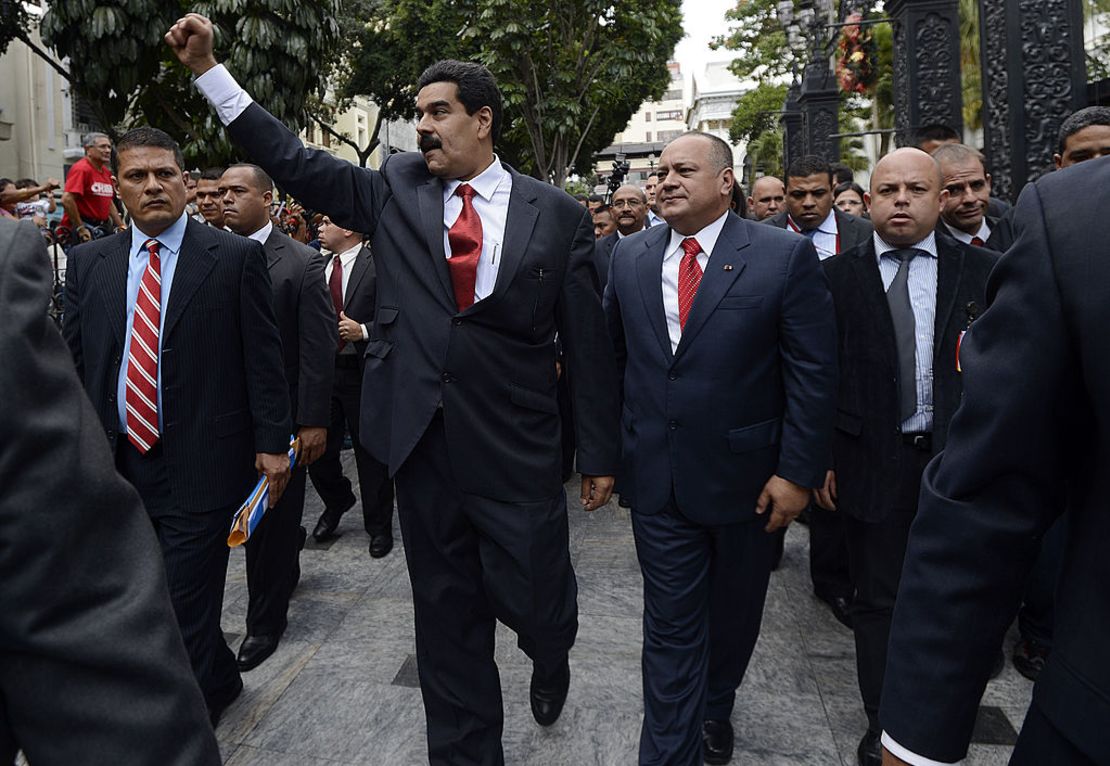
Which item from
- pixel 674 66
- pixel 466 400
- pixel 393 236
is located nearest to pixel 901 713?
pixel 466 400

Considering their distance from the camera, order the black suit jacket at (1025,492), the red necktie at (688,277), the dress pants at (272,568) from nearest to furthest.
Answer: the black suit jacket at (1025,492), the red necktie at (688,277), the dress pants at (272,568)

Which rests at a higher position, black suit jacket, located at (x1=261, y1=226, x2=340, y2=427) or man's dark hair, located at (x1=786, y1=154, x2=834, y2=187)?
man's dark hair, located at (x1=786, y1=154, x2=834, y2=187)

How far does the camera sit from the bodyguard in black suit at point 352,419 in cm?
556

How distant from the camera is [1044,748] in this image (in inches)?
48.8

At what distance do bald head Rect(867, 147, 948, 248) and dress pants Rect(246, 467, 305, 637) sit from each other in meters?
2.72

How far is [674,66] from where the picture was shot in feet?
507

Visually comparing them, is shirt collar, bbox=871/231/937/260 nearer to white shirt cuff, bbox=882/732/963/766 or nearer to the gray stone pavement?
the gray stone pavement

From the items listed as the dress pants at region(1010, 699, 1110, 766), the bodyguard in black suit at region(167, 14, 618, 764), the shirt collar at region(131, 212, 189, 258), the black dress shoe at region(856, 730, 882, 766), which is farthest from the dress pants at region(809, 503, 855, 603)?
the dress pants at region(1010, 699, 1110, 766)

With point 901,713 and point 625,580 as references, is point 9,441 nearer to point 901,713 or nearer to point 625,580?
point 901,713

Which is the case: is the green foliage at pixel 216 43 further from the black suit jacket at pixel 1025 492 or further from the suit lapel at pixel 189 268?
the black suit jacket at pixel 1025 492

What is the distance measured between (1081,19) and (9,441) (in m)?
6.52

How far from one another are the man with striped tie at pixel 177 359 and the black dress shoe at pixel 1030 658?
3186 millimetres

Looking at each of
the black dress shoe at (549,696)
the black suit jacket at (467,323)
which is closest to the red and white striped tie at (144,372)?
the black suit jacket at (467,323)

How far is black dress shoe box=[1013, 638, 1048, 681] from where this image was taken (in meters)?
3.72
